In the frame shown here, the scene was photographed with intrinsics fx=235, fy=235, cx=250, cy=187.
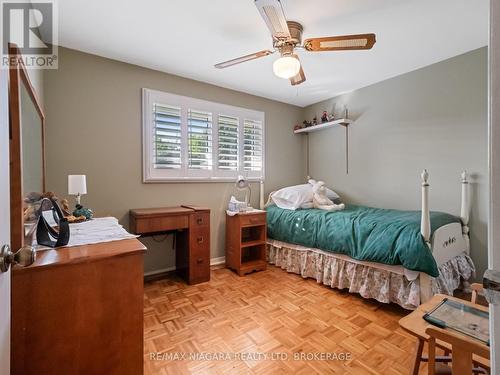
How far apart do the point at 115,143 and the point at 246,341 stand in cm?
236

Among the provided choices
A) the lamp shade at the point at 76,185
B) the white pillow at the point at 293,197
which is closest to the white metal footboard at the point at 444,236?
the white pillow at the point at 293,197

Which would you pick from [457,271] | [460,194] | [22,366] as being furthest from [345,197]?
[22,366]

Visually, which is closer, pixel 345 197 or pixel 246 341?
→ pixel 246 341

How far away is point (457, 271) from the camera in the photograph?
2.28 m

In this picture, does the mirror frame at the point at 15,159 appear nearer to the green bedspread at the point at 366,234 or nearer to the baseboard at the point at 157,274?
the baseboard at the point at 157,274

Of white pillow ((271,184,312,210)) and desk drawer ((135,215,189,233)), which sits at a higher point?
white pillow ((271,184,312,210))

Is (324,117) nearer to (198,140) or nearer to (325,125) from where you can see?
(325,125)

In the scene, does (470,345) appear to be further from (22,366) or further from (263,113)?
(263,113)

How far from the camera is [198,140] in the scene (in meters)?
3.12

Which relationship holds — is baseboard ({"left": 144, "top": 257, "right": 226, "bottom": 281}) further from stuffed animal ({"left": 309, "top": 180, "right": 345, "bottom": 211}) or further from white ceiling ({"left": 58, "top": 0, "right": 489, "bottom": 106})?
white ceiling ({"left": 58, "top": 0, "right": 489, "bottom": 106})

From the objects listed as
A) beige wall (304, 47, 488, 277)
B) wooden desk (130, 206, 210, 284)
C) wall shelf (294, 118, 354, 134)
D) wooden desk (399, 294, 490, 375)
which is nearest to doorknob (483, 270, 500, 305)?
wooden desk (399, 294, 490, 375)

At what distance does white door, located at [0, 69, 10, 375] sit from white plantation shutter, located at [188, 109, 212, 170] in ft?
7.47

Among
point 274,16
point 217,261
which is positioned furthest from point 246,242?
point 274,16

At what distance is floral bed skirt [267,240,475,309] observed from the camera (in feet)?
6.65
